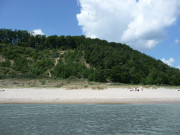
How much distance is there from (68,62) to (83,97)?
119ft

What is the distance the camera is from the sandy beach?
22469 millimetres

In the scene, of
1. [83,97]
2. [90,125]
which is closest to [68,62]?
[83,97]

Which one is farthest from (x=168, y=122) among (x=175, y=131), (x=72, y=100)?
(x=72, y=100)

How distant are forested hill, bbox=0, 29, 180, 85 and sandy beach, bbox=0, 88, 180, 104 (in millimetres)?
21028

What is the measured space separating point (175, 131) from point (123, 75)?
39333 millimetres

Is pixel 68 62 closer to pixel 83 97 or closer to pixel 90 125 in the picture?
pixel 83 97

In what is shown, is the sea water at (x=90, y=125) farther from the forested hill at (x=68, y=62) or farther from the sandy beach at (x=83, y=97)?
the forested hill at (x=68, y=62)

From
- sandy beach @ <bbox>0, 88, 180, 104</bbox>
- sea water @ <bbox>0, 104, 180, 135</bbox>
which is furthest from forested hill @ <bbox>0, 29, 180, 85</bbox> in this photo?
sea water @ <bbox>0, 104, 180, 135</bbox>

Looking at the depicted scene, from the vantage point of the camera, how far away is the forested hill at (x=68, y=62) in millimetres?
51625

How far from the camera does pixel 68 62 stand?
5962 cm

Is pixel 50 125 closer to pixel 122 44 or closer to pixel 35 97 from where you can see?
pixel 35 97

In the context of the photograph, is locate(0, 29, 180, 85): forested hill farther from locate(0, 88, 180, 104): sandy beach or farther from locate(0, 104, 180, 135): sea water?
locate(0, 104, 180, 135): sea water

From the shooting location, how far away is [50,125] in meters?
12.1

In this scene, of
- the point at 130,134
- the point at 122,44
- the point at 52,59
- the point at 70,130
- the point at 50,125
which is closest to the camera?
the point at 130,134
